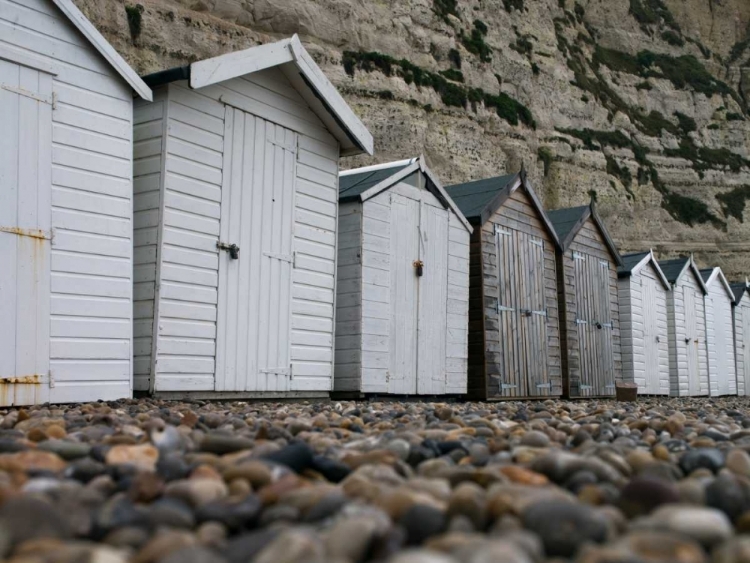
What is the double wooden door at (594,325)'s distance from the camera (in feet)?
50.8

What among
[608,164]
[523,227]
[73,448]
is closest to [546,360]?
[523,227]

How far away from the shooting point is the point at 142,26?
2916 centimetres

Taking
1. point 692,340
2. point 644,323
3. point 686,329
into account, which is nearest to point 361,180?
point 644,323

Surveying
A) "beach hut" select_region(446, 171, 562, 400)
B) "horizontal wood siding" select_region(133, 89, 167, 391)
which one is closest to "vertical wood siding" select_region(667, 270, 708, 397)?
"beach hut" select_region(446, 171, 562, 400)

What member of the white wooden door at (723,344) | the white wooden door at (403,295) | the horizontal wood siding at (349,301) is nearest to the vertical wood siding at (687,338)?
the white wooden door at (723,344)

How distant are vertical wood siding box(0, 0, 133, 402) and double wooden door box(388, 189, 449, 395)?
406 centimetres

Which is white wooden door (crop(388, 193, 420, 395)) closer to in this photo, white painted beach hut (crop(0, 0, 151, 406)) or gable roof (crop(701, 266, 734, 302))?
white painted beach hut (crop(0, 0, 151, 406))

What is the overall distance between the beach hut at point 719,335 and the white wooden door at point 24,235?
66.0 feet

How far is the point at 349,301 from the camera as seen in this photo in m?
10.2

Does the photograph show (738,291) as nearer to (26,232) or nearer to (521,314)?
(521,314)

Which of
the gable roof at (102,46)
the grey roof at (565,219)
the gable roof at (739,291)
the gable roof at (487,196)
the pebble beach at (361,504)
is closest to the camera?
the pebble beach at (361,504)

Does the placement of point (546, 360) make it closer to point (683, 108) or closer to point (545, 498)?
point (545, 498)

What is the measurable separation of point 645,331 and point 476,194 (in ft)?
26.0

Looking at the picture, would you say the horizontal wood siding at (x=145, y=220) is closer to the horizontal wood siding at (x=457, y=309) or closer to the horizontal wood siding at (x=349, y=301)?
the horizontal wood siding at (x=349, y=301)
